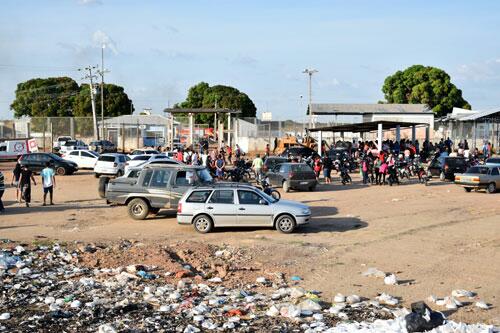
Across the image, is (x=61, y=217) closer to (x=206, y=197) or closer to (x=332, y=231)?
(x=206, y=197)

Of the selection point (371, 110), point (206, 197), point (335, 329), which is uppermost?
point (371, 110)

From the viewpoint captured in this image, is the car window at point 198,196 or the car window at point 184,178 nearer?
the car window at point 198,196

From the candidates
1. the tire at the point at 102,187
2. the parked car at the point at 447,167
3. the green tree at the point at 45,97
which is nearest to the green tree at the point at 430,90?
the green tree at the point at 45,97

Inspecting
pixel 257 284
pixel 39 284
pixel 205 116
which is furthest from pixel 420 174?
pixel 205 116

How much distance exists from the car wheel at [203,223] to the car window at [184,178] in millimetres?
2719

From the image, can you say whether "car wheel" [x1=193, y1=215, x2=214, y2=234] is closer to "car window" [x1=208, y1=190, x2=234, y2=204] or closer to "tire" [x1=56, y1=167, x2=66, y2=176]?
"car window" [x1=208, y1=190, x2=234, y2=204]

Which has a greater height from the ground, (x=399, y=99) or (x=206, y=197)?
(x=399, y=99)

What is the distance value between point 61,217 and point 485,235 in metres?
13.4

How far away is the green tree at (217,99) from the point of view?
342 ft

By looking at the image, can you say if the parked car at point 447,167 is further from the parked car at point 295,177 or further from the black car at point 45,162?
the black car at point 45,162

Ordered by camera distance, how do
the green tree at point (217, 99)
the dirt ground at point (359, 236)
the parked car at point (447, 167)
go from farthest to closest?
1. the green tree at point (217, 99)
2. the parked car at point (447, 167)
3. the dirt ground at point (359, 236)

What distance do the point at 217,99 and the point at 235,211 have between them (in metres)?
87.7

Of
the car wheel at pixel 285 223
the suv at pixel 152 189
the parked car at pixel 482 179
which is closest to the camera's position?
the car wheel at pixel 285 223

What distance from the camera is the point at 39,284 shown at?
12.3m
